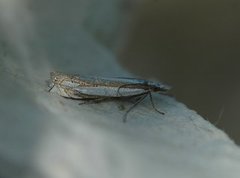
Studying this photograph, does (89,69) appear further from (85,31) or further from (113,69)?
(85,31)

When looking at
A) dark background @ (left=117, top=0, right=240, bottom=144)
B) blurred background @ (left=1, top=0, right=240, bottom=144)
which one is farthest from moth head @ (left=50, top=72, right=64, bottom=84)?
dark background @ (left=117, top=0, right=240, bottom=144)

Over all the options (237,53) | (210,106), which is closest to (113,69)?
(210,106)

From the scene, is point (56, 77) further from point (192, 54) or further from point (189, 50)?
point (189, 50)

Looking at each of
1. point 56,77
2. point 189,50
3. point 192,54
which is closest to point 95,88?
point 56,77

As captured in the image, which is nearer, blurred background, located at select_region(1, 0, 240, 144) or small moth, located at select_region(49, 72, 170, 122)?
small moth, located at select_region(49, 72, 170, 122)

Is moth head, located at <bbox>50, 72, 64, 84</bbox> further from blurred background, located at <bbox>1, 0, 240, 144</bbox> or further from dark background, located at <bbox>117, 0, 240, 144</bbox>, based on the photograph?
dark background, located at <bbox>117, 0, 240, 144</bbox>

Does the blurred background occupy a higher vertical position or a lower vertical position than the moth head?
higher
